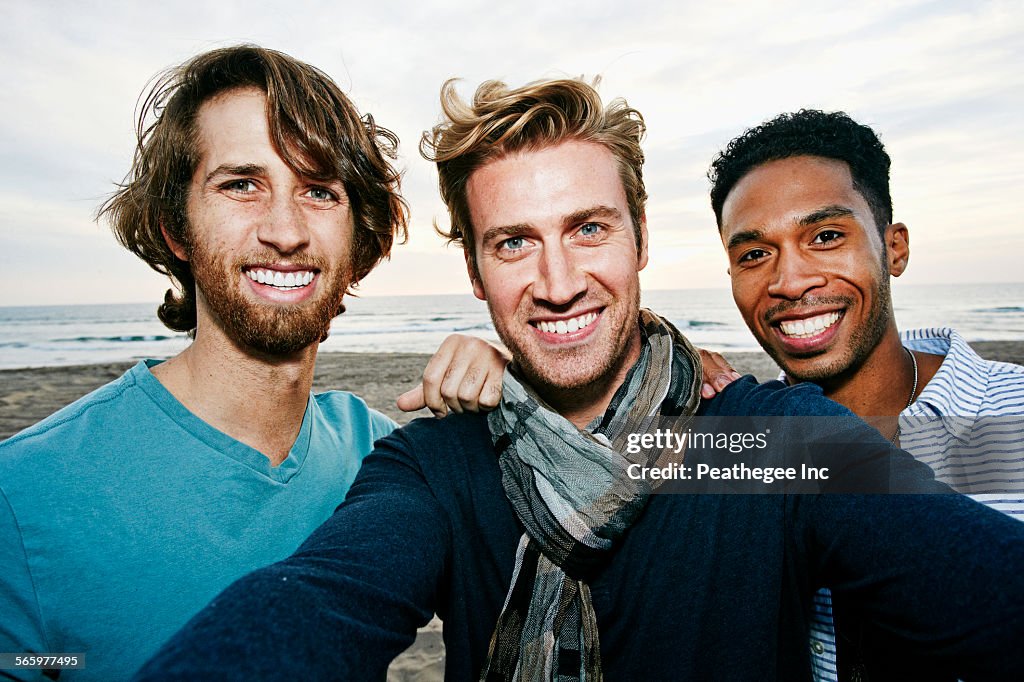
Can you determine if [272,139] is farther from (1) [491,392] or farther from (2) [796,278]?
(2) [796,278]

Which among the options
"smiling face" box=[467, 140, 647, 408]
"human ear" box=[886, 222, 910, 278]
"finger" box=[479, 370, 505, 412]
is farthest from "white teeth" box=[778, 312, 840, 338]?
"finger" box=[479, 370, 505, 412]

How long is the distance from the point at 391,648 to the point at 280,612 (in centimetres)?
35

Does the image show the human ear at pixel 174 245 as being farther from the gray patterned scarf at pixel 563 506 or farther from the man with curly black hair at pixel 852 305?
the man with curly black hair at pixel 852 305

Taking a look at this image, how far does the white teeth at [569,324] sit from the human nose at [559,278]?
83 millimetres

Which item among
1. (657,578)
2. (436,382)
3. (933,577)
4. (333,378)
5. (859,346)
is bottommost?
(657,578)

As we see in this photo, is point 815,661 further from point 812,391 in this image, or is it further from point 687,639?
point 812,391

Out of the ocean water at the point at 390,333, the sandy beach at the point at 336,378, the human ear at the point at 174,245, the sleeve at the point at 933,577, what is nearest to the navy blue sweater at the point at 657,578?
the sleeve at the point at 933,577

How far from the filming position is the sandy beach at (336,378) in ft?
39.0

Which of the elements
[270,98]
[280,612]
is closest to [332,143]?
[270,98]

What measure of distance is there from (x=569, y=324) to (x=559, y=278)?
19 centimetres

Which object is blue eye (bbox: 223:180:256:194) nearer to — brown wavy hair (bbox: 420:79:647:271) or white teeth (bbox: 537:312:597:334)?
brown wavy hair (bbox: 420:79:647:271)

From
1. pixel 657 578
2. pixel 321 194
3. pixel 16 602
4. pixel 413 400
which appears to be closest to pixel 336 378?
pixel 321 194

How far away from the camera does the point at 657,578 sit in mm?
1731

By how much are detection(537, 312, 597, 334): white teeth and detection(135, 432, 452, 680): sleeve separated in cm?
81
